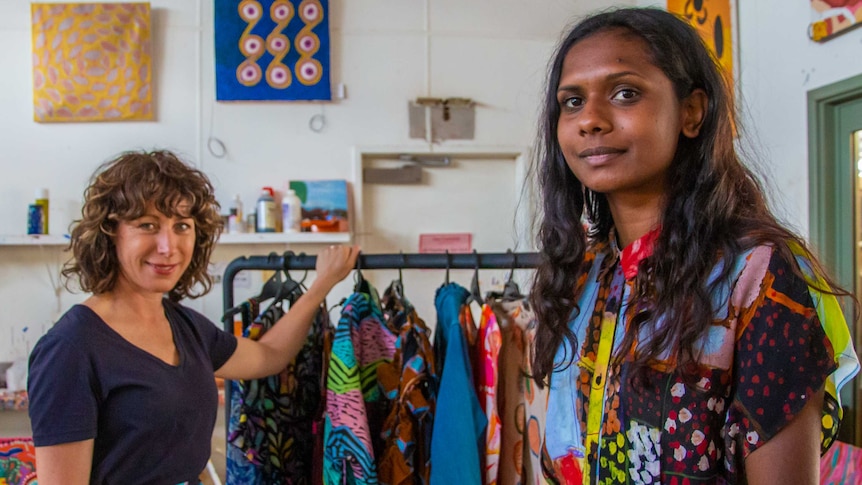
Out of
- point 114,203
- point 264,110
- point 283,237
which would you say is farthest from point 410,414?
point 264,110

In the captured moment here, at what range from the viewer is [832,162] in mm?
1820

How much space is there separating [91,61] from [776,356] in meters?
3.25

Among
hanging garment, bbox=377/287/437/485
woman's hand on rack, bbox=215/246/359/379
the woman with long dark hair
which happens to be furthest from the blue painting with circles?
the woman with long dark hair

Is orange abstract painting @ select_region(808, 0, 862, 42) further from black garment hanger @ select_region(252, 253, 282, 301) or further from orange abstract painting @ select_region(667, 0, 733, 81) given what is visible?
black garment hanger @ select_region(252, 253, 282, 301)

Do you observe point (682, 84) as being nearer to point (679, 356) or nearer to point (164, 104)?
point (679, 356)

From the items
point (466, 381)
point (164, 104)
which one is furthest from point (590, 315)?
point (164, 104)

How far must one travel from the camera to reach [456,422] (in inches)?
49.3

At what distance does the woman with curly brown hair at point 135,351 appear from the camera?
1.06m

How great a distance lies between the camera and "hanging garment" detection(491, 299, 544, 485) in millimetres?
1349

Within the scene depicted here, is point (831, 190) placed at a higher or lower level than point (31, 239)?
higher

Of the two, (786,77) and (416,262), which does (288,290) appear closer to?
(416,262)

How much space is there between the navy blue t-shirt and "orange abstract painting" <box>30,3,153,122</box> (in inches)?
83.4

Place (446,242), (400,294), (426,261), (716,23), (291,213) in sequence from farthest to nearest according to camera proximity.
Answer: (446,242) < (291,213) < (716,23) < (400,294) < (426,261)

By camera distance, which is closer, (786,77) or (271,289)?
(271,289)
